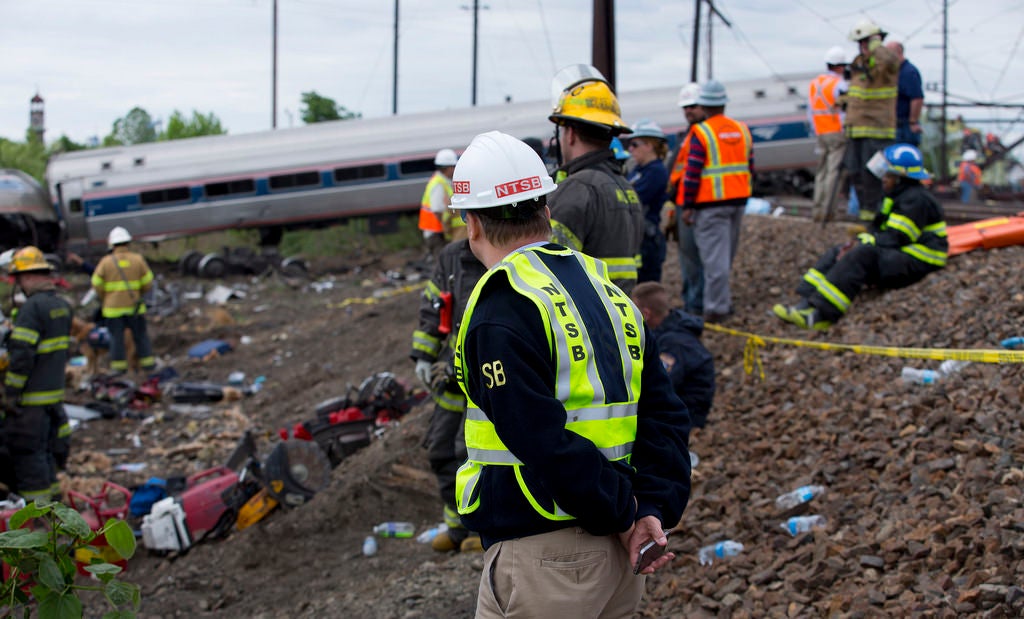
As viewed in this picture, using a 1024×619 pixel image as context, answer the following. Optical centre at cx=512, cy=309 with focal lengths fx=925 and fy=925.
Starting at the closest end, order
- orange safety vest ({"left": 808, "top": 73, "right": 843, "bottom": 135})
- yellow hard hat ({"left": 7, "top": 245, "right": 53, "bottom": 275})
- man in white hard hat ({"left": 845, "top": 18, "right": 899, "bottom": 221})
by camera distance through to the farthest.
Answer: yellow hard hat ({"left": 7, "top": 245, "right": 53, "bottom": 275}) → man in white hard hat ({"left": 845, "top": 18, "right": 899, "bottom": 221}) → orange safety vest ({"left": 808, "top": 73, "right": 843, "bottom": 135})

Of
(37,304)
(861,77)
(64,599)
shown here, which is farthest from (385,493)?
(861,77)

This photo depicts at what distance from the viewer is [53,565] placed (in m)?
2.72

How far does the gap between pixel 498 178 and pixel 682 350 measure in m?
3.08

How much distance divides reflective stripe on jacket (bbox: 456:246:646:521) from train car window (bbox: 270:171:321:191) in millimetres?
21352

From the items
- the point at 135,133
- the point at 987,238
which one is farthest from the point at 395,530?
the point at 135,133

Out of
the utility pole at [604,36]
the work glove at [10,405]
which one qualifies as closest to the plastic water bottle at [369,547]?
the work glove at [10,405]

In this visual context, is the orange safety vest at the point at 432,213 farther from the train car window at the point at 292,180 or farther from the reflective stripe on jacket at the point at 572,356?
the train car window at the point at 292,180

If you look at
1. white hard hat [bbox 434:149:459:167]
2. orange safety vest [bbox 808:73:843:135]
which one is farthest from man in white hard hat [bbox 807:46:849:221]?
white hard hat [bbox 434:149:459:167]

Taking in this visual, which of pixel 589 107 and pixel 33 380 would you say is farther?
pixel 33 380

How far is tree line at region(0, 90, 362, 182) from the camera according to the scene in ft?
95.6

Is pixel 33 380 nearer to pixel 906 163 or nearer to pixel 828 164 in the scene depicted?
pixel 906 163

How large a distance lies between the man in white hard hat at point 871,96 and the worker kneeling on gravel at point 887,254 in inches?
36.6

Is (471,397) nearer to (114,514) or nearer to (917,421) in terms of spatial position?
(917,421)

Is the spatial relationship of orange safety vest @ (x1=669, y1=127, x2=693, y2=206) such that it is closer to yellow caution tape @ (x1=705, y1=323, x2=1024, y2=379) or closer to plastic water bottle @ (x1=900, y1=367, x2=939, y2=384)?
yellow caution tape @ (x1=705, y1=323, x2=1024, y2=379)
